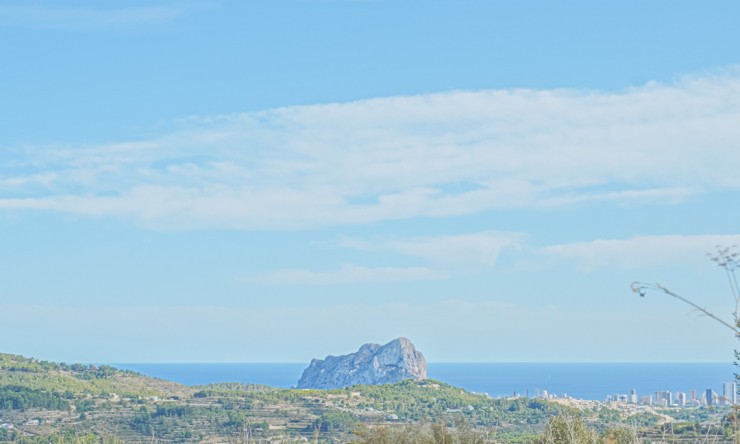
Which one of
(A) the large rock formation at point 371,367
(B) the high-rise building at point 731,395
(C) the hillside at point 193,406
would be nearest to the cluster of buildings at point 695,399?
(B) the high-rise building at point 731,395

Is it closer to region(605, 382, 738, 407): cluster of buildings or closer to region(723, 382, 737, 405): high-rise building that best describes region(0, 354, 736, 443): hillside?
region(605, 382, 738, 407): cluster of buildings

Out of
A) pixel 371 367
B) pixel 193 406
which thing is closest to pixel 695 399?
pixel 193 406

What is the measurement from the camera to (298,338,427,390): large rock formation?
254ft

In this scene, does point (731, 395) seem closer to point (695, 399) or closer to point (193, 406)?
point (695, 399)

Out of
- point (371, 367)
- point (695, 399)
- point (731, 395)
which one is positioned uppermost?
point (371, 367)

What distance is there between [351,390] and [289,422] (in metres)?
12.6

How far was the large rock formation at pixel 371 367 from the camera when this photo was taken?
254ft

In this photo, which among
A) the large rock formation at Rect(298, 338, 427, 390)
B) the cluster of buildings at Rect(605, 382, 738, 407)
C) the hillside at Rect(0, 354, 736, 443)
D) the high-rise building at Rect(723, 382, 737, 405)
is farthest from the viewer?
the large rock formation at Rect(298, 338, 427, 390)

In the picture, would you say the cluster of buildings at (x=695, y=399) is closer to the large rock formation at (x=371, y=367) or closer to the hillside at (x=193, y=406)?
the hillside at (x=193, y=406)

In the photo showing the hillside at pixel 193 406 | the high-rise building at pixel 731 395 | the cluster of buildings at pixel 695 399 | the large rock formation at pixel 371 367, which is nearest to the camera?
the high-rise building at pixel 731 395

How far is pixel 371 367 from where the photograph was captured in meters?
78.9

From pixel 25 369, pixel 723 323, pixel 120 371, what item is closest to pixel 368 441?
pixel 723 323

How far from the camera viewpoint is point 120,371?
2141 inches

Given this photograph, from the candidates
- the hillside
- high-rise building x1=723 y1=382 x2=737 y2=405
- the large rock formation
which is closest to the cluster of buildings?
high-rise building x1=723 y1=382 x2=737 y2=405
